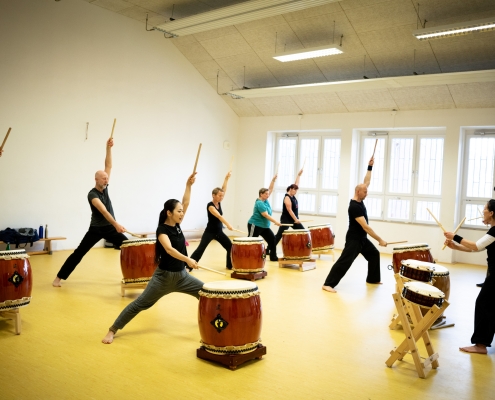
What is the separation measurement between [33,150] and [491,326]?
7155 mm

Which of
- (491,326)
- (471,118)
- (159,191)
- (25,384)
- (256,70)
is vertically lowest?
(25,384)

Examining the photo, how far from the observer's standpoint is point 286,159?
12.1 metres

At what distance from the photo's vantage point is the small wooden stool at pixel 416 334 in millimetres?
3446

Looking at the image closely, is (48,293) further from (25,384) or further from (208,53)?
(208,53)

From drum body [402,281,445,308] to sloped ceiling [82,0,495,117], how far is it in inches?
198

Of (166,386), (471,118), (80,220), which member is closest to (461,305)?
(166,386)

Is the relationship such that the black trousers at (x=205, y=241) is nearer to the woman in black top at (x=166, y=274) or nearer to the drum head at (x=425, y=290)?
the woman in black top at (x=166, y=274)

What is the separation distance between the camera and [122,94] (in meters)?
9.56

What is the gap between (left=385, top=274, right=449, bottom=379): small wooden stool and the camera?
345cm

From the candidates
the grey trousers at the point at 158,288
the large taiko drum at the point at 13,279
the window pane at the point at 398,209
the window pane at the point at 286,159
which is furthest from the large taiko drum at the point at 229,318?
the window pane at the point at 286,159

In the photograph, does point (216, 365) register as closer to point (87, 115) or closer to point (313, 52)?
point (313, 52)

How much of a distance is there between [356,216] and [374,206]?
4.98m

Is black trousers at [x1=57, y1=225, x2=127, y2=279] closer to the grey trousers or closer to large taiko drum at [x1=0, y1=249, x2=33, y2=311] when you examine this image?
large taiko drum at [x1=0, y1=249, x2=33, y2=311]

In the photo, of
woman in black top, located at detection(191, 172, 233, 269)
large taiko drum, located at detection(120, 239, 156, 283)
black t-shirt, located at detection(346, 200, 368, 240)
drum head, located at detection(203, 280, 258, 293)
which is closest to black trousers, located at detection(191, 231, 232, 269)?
woman in black top, located at detection(191, 172, 233, 269)
